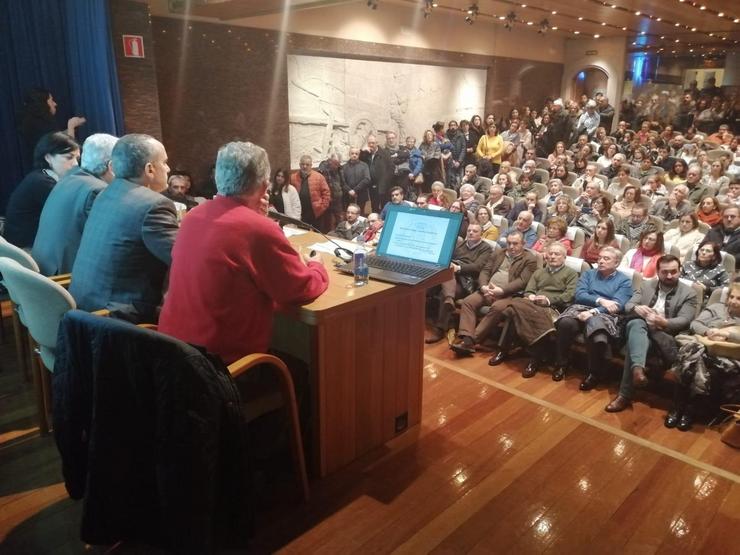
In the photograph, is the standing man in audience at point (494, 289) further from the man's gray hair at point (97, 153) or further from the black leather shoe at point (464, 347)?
the man's gray hair at point (97, 153)

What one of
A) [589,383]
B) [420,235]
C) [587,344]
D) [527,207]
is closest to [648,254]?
[587,344]

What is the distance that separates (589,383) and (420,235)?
1.58 m

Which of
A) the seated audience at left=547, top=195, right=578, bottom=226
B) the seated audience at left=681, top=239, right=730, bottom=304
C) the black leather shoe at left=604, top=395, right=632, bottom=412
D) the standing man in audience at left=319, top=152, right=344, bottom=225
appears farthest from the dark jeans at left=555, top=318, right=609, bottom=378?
the standing man in audience at left=319, top=152, right=344, bottom=225

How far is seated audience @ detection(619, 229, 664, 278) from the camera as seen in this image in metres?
3.86

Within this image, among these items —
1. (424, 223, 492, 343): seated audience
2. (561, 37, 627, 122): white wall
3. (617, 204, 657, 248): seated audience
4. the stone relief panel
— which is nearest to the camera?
(424, 223, 492, 343): seated audience

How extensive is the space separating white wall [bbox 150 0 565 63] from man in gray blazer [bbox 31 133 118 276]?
149 inches

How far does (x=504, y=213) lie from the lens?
5.88 metres

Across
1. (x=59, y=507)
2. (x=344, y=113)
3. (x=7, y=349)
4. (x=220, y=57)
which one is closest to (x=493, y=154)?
(x=344, y=113)

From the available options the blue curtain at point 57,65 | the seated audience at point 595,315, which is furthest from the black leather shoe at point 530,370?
the blue curtain at point 57,65

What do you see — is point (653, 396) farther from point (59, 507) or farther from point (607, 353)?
point (59, 507)

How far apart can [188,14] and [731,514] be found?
6.10 metres

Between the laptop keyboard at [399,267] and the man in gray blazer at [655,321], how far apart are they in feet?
4.80

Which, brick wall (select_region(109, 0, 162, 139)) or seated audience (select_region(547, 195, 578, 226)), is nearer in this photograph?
brick wall (select_region(109, 0, 162, 139))

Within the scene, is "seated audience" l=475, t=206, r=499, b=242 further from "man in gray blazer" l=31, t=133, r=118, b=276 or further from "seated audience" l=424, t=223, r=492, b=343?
"man in gray blazer" l=31, t=133, r=118, b=276
